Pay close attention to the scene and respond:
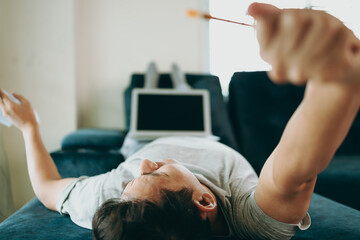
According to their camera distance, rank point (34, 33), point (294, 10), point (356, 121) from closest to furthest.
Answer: point (294, 10) → point (356, 121) → point (34, 33)

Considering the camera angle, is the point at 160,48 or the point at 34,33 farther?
the point at 160,48

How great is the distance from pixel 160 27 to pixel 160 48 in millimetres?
169

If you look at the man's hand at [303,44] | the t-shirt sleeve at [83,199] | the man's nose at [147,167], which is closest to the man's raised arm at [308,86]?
the man's hand at [303,44]

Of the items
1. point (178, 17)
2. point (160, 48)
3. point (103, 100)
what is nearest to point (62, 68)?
point (103, 100)

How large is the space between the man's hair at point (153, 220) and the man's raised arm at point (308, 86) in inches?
6.5

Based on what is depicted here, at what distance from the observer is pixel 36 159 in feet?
3.21

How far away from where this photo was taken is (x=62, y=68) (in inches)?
75.3

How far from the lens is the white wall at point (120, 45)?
2211mm

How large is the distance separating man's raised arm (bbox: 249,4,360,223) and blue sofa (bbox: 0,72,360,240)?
270mm

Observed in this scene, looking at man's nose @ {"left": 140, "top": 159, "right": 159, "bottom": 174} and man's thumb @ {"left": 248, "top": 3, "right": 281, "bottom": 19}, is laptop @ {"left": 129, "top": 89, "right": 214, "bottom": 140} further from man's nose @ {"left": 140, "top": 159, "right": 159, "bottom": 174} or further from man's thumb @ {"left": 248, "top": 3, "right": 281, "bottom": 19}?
man's thumb @ {"left": 248, "top": 3, "right": 281, "bottom": 19}

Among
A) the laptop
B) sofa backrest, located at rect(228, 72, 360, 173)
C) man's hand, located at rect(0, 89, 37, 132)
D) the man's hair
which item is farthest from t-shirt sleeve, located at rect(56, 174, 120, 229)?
sofa backrest, located at rect(228, 72, 360, 173)

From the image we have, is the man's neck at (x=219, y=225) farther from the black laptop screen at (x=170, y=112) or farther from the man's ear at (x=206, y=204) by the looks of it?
the black laptop screen at (x=170, y=112)

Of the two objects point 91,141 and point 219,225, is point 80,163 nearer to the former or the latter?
point 91,141

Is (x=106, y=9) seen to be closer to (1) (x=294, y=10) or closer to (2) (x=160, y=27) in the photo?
(2) (x=160, y=27)
